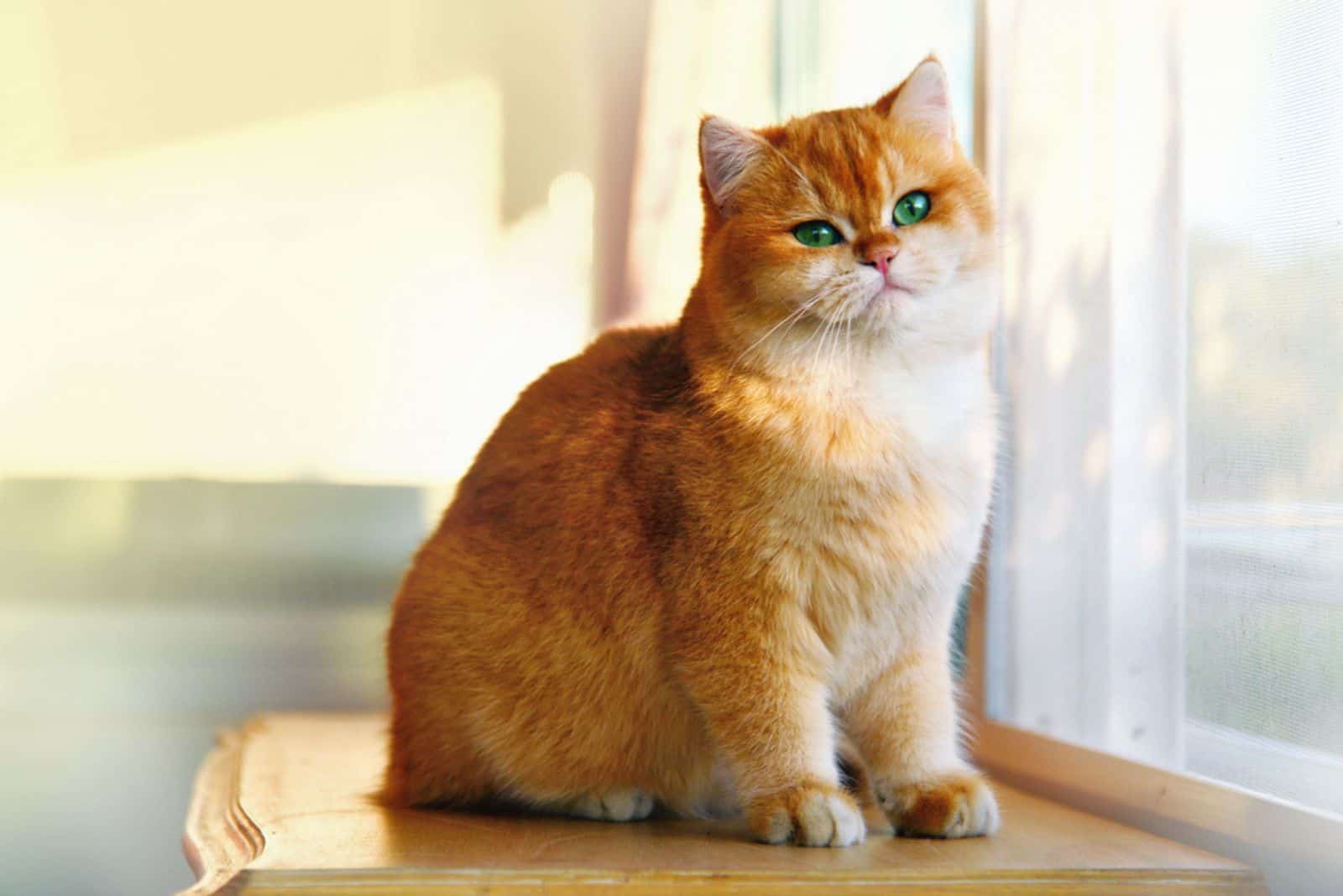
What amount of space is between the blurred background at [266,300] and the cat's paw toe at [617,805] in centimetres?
121

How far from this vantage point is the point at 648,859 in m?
1.13

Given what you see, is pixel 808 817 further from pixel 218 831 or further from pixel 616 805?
pixel 218 831

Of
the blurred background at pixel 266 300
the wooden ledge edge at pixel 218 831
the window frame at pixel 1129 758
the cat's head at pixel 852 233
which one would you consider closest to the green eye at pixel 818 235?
the cat's head at pixel 852 233

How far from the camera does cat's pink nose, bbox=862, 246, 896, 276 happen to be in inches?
46.5

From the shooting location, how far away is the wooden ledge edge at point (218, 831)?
1.12 m

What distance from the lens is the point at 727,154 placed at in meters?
1.31

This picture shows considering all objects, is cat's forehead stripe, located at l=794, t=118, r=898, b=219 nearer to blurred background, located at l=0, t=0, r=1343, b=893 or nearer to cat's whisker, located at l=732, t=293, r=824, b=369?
cat's whisker, located at l=732, t=293, r=824, b=369

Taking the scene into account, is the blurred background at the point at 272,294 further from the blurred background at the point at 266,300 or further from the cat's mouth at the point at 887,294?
the cat's mouth at the point at 887,294

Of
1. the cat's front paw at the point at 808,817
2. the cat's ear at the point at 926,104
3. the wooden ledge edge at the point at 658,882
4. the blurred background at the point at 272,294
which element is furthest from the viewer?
the blurred background at the point at 272,294

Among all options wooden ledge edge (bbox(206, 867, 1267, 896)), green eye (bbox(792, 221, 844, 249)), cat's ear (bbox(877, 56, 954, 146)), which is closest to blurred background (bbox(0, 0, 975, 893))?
cat's ear (bbox(877, 56, 954, 146))

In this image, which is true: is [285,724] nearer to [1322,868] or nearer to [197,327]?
[197,327]

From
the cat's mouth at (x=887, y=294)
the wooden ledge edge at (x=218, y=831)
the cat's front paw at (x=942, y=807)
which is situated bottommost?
the wooden ledge edge at (x=218, y=831)

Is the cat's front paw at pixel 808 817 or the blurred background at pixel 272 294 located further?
the blurred background at pixel 272 294

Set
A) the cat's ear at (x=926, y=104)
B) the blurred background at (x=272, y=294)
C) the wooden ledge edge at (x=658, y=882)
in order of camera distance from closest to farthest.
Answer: the wooden ledge edge at (x=658, y=882)
the cat's ear at (x=926, y=104)
the blurred background at (x=272, y=294)
